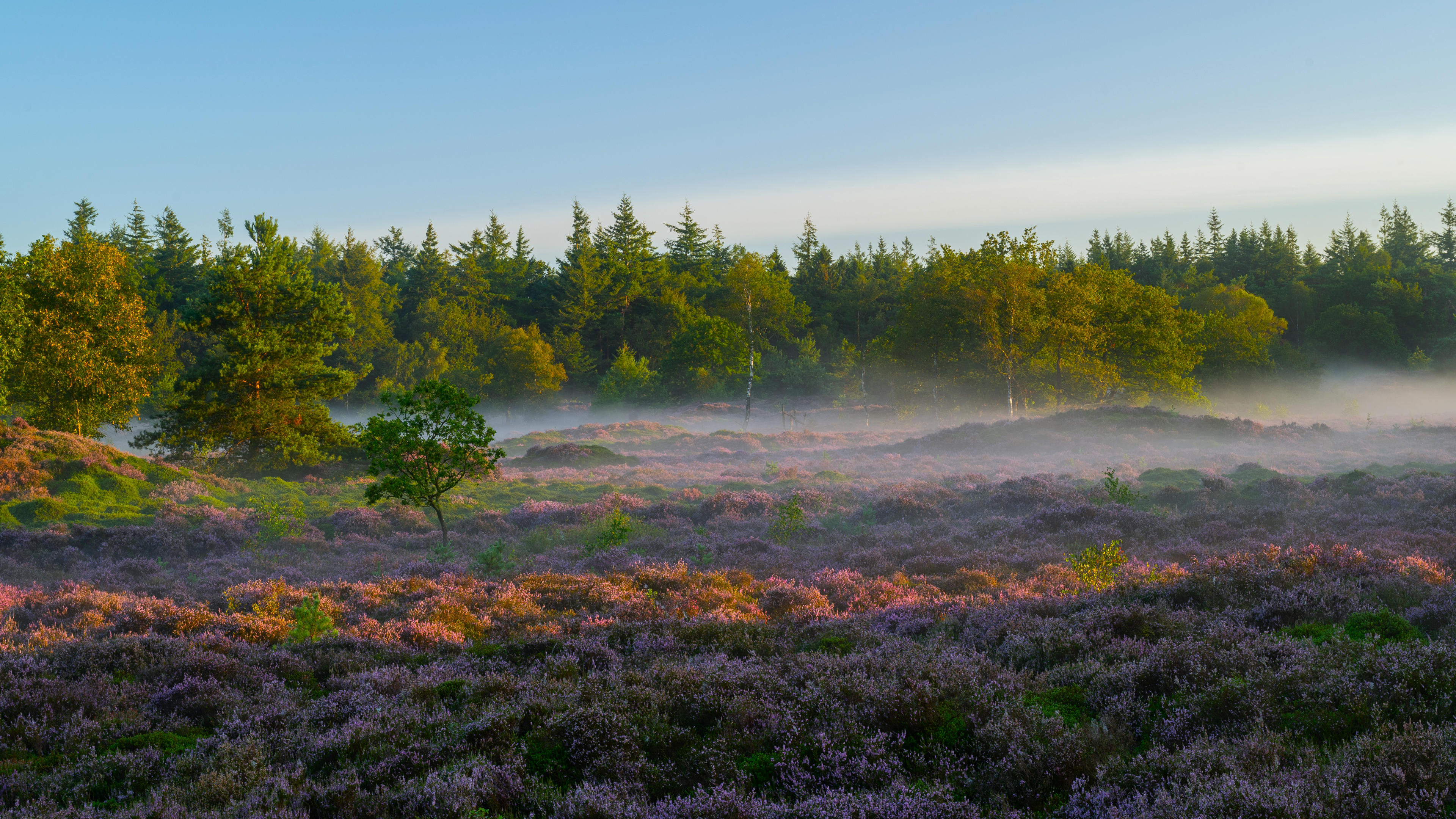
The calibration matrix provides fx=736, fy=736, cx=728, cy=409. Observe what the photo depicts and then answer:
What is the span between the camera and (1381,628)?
6.16 metres

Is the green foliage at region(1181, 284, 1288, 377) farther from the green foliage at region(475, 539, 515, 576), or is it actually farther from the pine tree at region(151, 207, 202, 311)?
the pine tree at region(151, 207, 202, 311)

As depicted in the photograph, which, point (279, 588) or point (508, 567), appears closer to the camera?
point (279, 588)

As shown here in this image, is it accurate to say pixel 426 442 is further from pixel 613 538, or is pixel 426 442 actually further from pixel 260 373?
pixel 260 373

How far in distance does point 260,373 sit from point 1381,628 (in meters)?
32.9

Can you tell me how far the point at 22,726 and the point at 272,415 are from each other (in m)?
26.1

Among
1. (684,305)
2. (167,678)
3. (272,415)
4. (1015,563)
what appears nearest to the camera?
(167,678)

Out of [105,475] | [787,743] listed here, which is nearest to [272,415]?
[105,475]

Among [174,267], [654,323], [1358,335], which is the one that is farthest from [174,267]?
[1358,335]

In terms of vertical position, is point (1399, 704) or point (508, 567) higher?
point (1399, 704)

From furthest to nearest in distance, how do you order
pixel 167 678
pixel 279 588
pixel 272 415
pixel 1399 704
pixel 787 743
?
pixel 272 415
pixel 279 588
pixel 167 678
pixel 787 743
pixel 1399 704

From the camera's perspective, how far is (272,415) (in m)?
28.6

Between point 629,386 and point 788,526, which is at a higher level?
point 629,386

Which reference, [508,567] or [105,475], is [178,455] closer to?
[105,475]

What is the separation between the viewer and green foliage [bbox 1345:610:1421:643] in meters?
5.87
